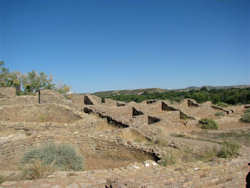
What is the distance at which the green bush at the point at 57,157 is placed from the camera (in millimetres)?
4296

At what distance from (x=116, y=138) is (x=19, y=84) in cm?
2303

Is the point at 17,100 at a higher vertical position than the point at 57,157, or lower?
higher

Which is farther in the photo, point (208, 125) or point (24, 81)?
point (24, 81)

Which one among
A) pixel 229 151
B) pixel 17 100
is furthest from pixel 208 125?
pixel 17 100

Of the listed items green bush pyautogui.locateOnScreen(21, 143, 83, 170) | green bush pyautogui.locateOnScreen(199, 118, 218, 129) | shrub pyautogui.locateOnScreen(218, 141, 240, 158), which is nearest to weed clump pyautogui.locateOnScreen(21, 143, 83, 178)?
green bush pyautogui.locateOnScreen(21, 143, 83, 170)

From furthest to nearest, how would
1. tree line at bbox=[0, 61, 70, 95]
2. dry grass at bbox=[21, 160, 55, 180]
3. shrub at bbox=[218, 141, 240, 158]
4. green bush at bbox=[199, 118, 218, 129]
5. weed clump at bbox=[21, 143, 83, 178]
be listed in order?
tree line at bbox=[0, 61, 70, 95] → green bush at bbox=[199, 118, 218, 129] → shrub at bbox=[218, 141, 240, 158] → weed clump at bbox=[21, 143, 83, 178] → dry grass at bbox=[21, 160, 55, 180]

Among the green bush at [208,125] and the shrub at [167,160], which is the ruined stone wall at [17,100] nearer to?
the shrub at [167,160]

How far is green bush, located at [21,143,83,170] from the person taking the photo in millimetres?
4296

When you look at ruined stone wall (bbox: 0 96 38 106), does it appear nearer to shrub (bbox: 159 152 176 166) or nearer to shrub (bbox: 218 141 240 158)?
shrub (bbox: 159 152 176 166)

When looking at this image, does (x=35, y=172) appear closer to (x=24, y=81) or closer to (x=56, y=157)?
(x=56, y=157)

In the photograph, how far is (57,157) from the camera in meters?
4.43

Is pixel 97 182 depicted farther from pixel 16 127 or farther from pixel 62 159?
pixel 16 127

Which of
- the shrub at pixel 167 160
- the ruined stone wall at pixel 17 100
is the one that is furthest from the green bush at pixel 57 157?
the ruined stone wall at pixel 17 100

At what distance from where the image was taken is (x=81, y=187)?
2.94m
